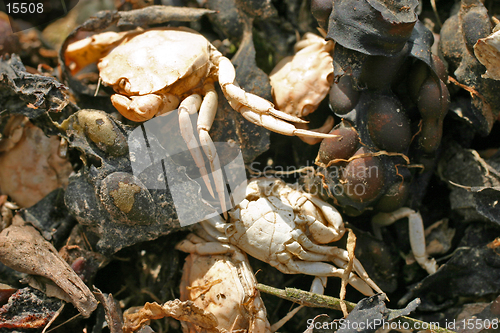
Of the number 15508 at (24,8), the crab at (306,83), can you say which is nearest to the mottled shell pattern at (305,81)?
the crab at (306,83)

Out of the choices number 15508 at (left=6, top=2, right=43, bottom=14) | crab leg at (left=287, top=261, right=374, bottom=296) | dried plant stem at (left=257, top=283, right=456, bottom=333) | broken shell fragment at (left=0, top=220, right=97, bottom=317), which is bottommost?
dried plant stem at (left=257, top=283, right=456, bottom=333)

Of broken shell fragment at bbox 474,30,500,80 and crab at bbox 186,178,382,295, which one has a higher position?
broken shell fragment at bbox 474,30,500,80

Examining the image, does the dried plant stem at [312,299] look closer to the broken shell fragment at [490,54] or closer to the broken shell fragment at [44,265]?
the broken shell fragment at [44,265]

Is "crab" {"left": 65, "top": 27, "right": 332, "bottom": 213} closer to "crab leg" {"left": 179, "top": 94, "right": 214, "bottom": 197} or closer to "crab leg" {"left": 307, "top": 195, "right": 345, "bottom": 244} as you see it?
"crab leg" {"left": 179, "top": 94, "right": 214, "bottom": 197}

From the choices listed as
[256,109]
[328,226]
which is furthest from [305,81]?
[328,226]

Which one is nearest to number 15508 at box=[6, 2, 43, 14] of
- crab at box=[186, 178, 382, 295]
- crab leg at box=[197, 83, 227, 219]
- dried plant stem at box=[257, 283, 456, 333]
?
crab leg at box=[197, 83, 227, 219]

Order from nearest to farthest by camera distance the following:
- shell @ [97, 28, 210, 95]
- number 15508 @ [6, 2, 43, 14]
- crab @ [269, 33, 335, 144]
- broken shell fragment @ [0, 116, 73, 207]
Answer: shell @ [97, 28, 210, 95] < crab @ [269, 33, 335, 144] < broken shell fragment @ [0, 116, 73, 207] < number 15508 @ [6, 2, 43, 14]
